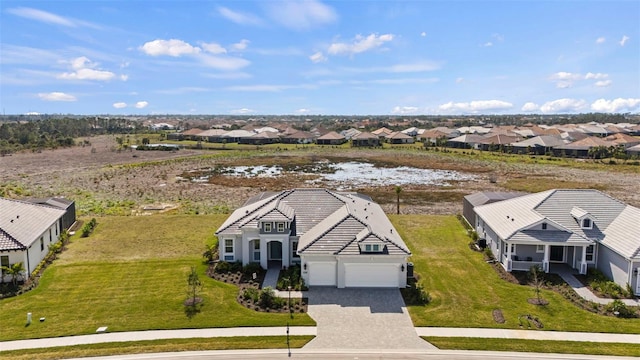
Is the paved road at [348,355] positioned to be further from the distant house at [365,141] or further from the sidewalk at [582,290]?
the distant house at [365,141]

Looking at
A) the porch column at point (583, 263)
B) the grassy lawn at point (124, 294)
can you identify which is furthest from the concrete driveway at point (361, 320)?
the porch column at point (583, 263)

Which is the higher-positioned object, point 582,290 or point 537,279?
point 537,279

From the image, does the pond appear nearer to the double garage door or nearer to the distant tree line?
the double garage door

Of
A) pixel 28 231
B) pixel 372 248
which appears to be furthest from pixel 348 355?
pixel 28 231


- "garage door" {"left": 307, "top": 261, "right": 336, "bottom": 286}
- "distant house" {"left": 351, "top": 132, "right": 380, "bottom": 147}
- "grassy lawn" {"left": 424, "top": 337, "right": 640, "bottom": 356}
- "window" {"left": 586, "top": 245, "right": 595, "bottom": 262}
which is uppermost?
"distant house" {"left": 351, "top": 132, "right": 380, "bottom": 147}

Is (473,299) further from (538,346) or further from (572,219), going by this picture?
(572,219)

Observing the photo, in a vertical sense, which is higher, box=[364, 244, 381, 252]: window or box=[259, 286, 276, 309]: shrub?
box=[364, 244, 381, 252]: window

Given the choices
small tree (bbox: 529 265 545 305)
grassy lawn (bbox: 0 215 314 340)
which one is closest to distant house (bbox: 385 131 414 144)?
grassy lawn (bbox: 0 215 314 340)
